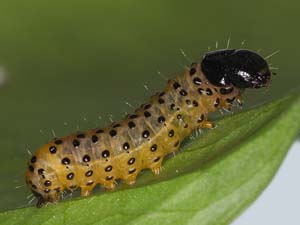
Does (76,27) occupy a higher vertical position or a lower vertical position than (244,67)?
higher

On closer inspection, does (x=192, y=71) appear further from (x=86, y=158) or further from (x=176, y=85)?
(x=86, y=158)

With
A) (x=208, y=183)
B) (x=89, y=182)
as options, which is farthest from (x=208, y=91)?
(x=208, y=183)

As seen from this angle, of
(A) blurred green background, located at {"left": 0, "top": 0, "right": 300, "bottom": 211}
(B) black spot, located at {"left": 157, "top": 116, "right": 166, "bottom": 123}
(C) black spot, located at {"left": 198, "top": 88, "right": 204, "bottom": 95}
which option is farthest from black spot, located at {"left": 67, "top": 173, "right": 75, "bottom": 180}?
(C) black spot, located at {"left": 198, "top": 88, "right": 204, "bottom": 95}

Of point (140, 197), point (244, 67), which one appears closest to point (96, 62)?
point (244, 67)

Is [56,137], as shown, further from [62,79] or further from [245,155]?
[245,155]

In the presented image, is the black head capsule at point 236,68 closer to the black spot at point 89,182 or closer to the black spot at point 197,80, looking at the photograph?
→ the black spot at point 197,80

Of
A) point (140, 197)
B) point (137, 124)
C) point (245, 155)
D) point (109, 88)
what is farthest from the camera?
point (109, 88)

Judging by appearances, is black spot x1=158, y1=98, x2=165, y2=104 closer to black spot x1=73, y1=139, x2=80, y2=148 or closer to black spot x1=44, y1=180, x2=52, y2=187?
black spot x1=73, y1=139, x2=80, y2=148
